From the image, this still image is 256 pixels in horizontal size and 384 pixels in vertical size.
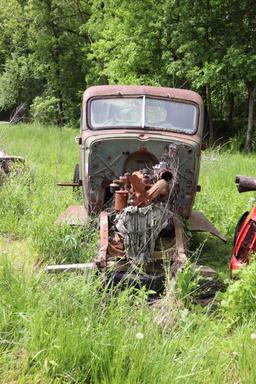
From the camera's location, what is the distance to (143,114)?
6.20 m

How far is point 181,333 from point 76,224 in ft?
8.83

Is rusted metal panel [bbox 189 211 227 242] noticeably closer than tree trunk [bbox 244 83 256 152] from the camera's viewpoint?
Yes

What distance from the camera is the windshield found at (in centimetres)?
616

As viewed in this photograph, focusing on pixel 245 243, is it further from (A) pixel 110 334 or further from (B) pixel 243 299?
(A) pixel 110 334

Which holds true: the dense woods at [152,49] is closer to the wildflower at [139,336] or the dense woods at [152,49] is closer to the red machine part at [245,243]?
the red machine part at [245,243]

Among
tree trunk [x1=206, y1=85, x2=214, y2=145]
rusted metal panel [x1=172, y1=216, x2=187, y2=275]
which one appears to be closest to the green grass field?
rusted metal panel [x1=172, y1=216, x2=187, y2=275]

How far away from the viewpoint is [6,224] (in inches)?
256

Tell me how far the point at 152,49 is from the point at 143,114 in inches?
497

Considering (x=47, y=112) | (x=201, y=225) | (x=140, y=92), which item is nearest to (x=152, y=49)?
(x=47, y=112)

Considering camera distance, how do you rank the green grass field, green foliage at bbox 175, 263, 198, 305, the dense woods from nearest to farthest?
the green grass field
green foliage at bbox 175, 263, 198, 305
the dense woods

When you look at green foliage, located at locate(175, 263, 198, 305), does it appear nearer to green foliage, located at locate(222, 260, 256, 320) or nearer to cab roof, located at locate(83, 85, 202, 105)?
green foliage, located at locate(222, 260, 256, 320)

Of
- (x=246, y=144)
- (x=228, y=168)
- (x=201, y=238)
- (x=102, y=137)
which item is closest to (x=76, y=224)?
(x=102, y=137)

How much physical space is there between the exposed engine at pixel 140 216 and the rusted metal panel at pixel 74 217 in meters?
0.75

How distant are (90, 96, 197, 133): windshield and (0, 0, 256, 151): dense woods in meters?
4.58
